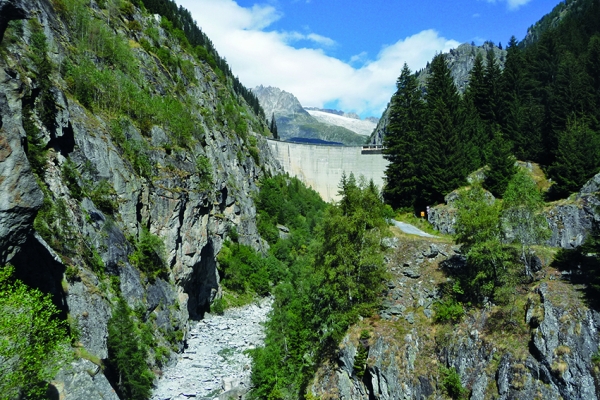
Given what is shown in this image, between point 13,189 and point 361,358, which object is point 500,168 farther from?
point 13,189

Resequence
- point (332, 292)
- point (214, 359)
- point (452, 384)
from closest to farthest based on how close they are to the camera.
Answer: point (452, 384) → point (332, 292) → point (214, 359)

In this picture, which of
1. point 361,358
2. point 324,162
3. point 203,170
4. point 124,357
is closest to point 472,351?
point 361,358

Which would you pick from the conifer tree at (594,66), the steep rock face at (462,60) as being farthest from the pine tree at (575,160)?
the steep rock face at (462,60)

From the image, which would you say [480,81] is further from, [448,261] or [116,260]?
[116,260]

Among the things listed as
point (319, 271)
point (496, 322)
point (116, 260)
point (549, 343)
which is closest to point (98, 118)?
point (116, 260)

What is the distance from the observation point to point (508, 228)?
25156 millimetres

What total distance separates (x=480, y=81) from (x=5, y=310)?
58836mm

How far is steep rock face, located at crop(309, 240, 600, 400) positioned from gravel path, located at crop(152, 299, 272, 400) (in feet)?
23.7

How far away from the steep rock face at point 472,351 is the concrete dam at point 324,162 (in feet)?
182

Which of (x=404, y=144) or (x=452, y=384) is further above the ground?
(x=404, y=144)

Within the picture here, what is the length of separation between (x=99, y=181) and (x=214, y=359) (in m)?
17.3

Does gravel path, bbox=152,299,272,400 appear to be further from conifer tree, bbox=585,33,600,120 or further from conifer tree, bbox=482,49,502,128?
conifer tree, bbox=585,33,600,120

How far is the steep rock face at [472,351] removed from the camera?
20.3 meters

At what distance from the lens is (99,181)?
30.5 meters
